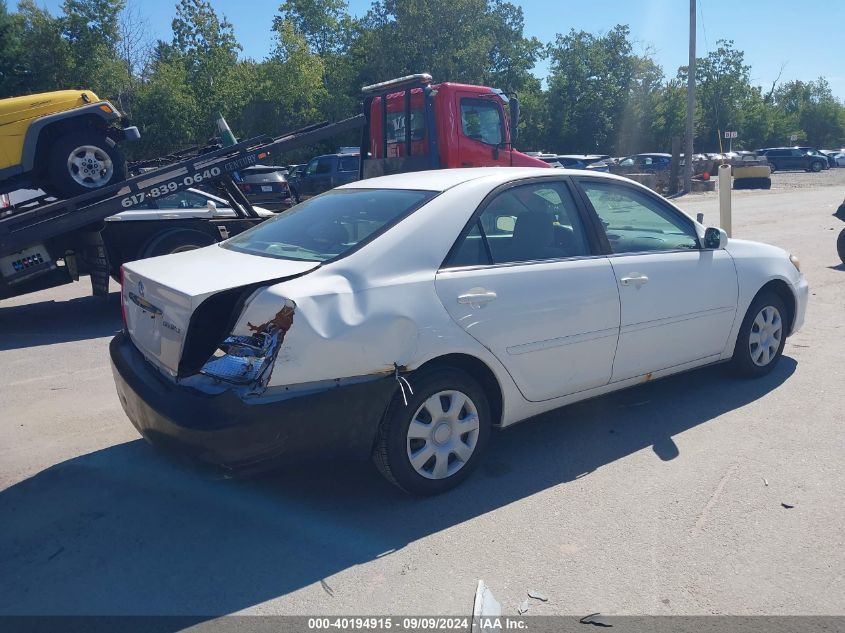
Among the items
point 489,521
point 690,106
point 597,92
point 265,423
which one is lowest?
point 489,521

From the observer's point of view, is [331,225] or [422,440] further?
[331,225]

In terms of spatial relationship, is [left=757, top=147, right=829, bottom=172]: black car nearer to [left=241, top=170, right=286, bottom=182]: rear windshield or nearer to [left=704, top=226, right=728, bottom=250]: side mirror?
[left=241, top=170, right=286, bottom=182]: rear windshield

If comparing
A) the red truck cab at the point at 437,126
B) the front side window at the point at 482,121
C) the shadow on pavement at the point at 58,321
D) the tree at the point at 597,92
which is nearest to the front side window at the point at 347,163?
the red truck cab at the point at 437,126

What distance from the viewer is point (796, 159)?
159 feet

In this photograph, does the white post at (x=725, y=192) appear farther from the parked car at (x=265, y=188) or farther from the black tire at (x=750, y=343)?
the parked car at (x=265, y=188)

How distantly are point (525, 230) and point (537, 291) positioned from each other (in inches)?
17.5

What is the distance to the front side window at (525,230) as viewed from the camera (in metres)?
3.90

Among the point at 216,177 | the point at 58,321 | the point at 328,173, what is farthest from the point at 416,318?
the point at 328,173

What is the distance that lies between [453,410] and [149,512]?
62.5 inches

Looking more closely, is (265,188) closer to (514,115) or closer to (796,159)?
(514,115)

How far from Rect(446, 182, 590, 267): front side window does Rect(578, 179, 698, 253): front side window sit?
0.22m

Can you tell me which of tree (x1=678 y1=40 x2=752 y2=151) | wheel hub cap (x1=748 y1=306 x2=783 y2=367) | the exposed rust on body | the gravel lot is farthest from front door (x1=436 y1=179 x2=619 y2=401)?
tree (x1=678 y1=40 x2=752 y2=151)

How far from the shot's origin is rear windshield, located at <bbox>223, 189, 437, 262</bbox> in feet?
12.5

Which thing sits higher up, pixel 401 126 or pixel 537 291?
pixel 401 126
